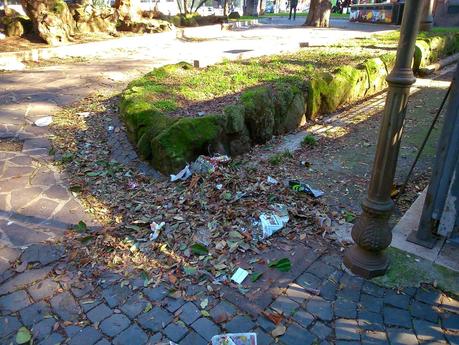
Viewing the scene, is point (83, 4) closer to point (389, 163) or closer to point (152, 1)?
point (389, 163)

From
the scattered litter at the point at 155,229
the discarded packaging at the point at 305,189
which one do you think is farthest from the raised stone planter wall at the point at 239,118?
the discarded packaging at the point at 305,189

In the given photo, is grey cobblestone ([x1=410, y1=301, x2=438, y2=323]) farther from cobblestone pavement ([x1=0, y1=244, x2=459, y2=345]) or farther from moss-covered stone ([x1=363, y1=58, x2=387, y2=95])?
moss-covered stone ([x1=363, y1=58, x2=387, y2=95])

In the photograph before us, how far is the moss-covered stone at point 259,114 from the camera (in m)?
5.28

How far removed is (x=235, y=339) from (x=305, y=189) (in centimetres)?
202

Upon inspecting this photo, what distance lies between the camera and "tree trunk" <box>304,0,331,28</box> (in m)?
19.5

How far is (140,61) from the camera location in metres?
10.6

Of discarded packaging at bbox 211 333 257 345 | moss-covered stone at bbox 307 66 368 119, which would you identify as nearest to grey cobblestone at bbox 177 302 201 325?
discarded packaging at bbox 211 333 257 345

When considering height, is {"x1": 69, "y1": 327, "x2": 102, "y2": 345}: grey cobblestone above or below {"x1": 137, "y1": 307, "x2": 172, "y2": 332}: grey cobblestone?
below

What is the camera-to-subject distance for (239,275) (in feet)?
Result: 9.77

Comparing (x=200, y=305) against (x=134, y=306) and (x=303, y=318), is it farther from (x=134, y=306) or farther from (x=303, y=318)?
(x=303, y=318)

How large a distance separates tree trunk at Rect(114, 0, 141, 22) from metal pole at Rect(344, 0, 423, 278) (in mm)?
14553

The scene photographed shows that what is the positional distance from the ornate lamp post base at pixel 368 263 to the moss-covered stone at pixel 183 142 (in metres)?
2.23

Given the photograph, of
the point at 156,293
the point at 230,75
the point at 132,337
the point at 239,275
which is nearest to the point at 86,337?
the point at 132,337

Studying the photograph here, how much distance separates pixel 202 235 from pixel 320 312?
126 cm
